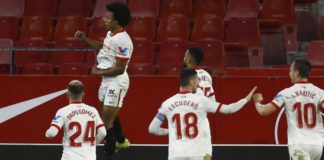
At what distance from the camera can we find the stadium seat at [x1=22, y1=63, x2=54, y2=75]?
1634cm

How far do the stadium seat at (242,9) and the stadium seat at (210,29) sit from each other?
35.6 inches

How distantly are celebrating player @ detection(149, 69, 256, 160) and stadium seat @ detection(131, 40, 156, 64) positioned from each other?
6.50 metres

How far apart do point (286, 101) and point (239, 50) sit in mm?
6913

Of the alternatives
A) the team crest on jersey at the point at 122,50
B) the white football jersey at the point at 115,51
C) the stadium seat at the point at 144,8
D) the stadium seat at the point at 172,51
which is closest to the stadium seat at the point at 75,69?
the stadium seat at the point at 172,51

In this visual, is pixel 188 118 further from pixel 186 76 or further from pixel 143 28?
pixel 143 28

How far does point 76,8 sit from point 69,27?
114cm

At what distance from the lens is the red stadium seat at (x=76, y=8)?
18797mm

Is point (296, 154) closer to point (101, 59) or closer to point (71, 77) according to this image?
point (101, 59)

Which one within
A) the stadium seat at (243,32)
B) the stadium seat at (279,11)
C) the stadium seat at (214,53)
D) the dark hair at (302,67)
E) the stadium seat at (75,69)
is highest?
the stadium seat at (279,11)

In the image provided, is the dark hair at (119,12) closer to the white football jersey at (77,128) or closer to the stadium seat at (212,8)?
the white football jersey at (77,128)

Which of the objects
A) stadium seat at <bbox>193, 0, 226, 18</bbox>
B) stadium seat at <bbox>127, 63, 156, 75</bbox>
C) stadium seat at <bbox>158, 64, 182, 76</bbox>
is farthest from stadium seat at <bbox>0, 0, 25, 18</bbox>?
stadium seat at <bbox>158, 64, 182, 76</bbox>

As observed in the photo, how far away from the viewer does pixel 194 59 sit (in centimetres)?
1180

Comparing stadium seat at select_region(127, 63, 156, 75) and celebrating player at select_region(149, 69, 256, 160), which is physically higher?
stadium seat at select_region(127, 63, 156, 75)

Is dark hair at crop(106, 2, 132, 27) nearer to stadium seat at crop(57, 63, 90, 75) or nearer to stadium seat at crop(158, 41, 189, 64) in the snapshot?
stadium seat at crop(57, 63, 90, 75)
